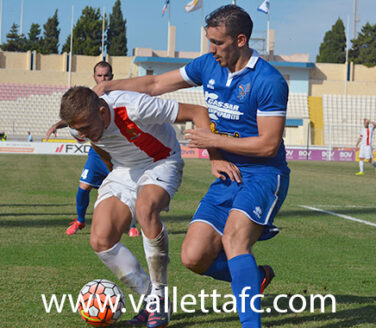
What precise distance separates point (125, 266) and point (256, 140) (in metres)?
1.30

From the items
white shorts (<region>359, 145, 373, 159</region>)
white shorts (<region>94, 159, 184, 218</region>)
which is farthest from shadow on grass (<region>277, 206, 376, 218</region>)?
white shorts (<region>359, 145, 373, 159</region>)

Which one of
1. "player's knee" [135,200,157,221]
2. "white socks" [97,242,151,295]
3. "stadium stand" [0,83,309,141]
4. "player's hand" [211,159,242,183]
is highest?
"stadium stand" [0,83,309,141]

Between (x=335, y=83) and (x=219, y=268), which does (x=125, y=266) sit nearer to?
(x=219, y=268)

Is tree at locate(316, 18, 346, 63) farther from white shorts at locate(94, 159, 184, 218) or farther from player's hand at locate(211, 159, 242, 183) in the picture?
player's hand at locate(211, 159, 242, 183)

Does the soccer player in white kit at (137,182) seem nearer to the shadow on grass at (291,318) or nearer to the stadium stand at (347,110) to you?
the shadow on grass at (291,318)

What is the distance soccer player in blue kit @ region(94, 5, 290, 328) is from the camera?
12.1 ft

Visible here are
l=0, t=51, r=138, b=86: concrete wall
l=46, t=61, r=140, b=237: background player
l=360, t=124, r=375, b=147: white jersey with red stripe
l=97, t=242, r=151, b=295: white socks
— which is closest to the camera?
l=97, t=242, r=151, b=295: white socks

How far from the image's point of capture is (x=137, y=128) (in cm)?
427

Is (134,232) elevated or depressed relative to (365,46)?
depressed

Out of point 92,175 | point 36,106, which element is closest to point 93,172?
point 92,175

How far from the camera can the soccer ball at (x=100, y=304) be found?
159 inches

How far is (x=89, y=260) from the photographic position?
242 inches

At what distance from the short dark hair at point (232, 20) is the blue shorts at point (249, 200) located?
918 mm

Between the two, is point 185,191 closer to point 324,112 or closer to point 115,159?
point 115,159
